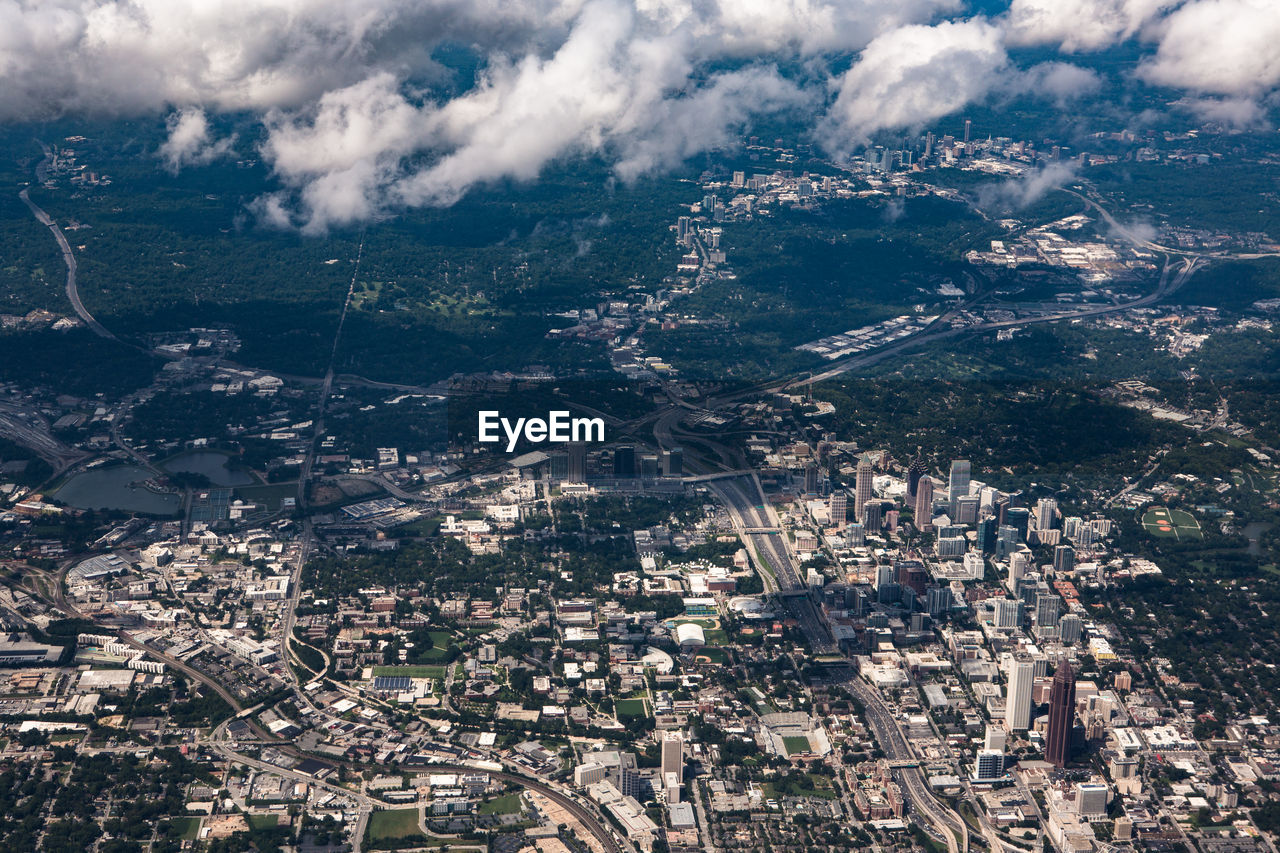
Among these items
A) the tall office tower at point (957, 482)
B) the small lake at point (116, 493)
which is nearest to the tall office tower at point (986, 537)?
the tall office tower at point (957, 482)

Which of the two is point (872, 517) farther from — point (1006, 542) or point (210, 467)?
point (210, 467)

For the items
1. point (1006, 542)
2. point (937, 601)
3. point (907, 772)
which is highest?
point (1006, 542)

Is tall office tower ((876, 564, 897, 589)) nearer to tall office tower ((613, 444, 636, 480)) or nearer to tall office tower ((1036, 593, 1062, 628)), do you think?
tall office tower ((1036, 593, 1062, 628))

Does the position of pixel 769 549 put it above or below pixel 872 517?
below

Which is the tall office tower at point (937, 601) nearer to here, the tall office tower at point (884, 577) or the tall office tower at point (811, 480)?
the tall office tower at point (884, 577)

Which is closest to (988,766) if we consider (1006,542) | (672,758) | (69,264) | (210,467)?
(672,758)

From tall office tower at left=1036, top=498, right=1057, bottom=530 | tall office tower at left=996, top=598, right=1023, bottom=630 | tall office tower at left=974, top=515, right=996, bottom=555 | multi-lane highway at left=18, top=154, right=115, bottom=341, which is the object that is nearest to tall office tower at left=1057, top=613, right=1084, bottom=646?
tall office tower at left=996, top=598, right=1023, bottom=630
